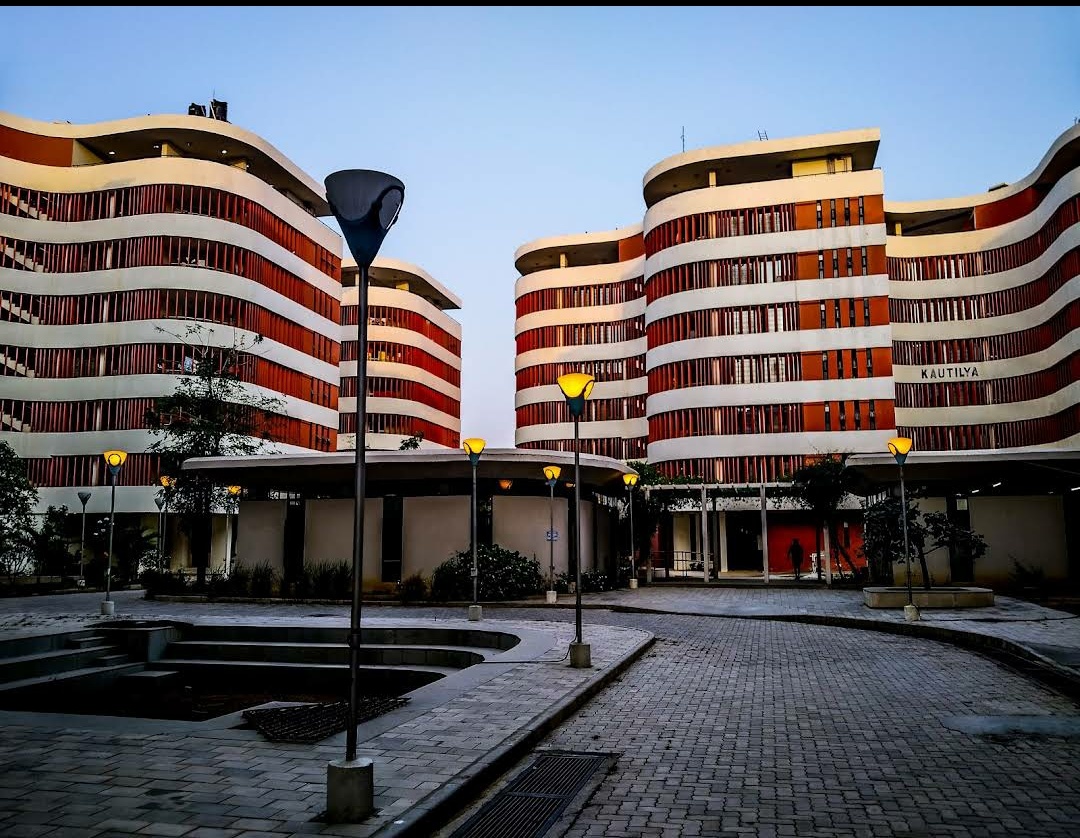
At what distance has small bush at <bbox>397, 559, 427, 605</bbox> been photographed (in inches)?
1029

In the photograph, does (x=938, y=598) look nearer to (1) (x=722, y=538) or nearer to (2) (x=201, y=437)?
(2) (x=201, y=437)

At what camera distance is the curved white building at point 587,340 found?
6581cm

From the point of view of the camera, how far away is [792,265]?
169 feet

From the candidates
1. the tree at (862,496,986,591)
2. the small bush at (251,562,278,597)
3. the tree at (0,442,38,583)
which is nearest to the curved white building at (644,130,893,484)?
the tree at (862,496,986,591)

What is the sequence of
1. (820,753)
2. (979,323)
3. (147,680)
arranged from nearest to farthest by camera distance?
(820,753), (147,680), (979,323)

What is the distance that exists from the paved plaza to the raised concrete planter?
886 cm

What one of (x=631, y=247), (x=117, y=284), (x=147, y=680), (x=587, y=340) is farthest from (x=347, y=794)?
(x=631, y=247)

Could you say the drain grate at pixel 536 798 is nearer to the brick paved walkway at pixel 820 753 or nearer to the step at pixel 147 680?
the brick paved walkway at pixel 820 753

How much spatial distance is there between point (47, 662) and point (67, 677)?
0.35 metres

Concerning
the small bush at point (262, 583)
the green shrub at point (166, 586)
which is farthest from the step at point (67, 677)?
the green shrub at point (166, 586)

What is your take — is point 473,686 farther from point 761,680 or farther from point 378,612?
point 378,612

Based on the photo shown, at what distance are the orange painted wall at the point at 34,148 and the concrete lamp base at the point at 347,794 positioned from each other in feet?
181

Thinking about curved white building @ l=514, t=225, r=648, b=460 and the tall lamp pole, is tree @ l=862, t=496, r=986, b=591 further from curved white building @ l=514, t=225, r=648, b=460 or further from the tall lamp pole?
curved white building @ l=514, t=225, r=648, b=460

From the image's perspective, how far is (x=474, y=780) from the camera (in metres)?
6.55
